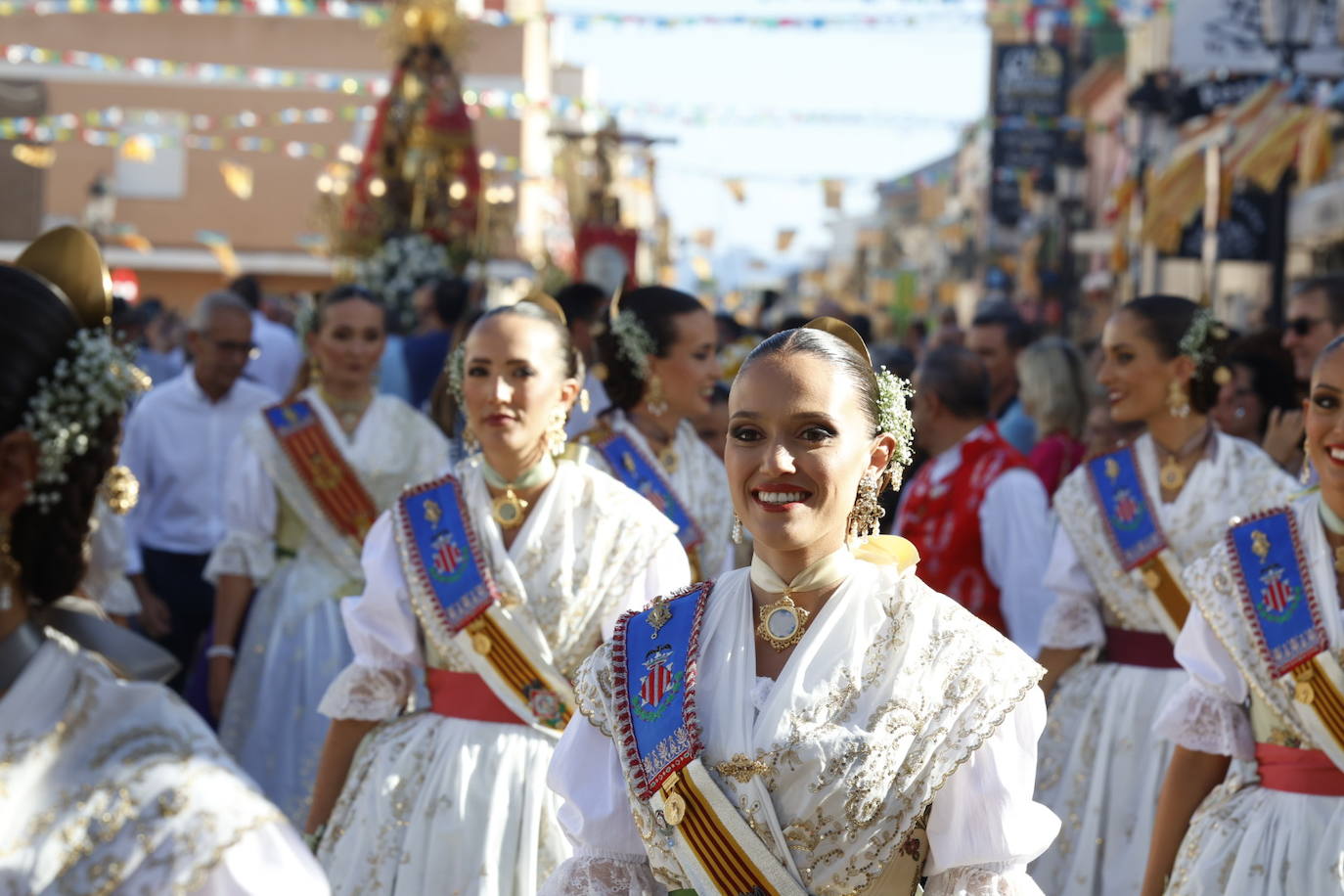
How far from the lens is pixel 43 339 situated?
2.10 meters

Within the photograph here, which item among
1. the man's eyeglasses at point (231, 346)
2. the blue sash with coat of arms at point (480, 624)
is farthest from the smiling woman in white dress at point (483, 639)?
the man's eyeglasses at point (231, 346)

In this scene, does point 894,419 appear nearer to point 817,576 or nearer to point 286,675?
point 817,576

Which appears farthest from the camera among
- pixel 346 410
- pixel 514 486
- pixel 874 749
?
pixel 346 410

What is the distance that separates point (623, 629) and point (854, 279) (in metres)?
77.2

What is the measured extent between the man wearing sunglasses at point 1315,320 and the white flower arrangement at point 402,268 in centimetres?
825

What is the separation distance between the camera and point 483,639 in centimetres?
418

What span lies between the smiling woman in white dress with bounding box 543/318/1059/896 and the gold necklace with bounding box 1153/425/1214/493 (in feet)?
8.40

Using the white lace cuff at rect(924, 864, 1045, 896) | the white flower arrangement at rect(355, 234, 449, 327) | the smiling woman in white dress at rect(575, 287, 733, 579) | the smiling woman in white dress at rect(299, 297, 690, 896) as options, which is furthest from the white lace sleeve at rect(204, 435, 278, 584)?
the white flower arrangement at rect(355, 234, 449, 327)

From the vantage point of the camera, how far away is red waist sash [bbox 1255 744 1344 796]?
3744mm

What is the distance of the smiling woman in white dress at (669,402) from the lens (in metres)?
5.82

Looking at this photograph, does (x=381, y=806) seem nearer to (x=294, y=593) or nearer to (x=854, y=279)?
(x=294, y=593)

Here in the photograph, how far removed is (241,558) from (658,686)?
375cm

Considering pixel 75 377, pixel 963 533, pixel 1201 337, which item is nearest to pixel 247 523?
pixel 963 533

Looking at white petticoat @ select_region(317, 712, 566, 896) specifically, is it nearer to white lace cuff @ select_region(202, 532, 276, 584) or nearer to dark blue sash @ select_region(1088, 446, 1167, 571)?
dark blue sash @ select_region(1088, 446, 1167, 571)
